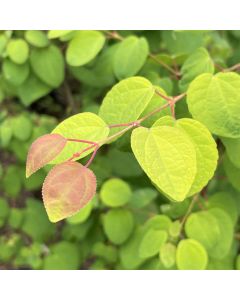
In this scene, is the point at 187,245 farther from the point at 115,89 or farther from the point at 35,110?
the point at 35,110

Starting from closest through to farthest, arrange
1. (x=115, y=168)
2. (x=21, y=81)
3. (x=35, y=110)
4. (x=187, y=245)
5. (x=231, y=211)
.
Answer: (x=187, y=245), (x=231, y=211), (x=21, y=81), (x=115, y=168), (x=35, y=110)

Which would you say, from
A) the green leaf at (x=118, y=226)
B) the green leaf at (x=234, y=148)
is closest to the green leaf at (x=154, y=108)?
the green leaf at (x=234, y=148)

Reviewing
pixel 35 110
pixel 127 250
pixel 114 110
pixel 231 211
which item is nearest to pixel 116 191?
pixel 127 250

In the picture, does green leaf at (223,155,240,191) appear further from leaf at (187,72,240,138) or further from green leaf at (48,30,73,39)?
green leaf at (48,30,73,39)

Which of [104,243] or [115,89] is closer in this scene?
[115,89]

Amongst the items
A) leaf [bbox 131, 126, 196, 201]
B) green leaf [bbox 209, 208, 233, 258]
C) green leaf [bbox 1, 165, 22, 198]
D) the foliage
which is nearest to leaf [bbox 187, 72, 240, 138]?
the foliage

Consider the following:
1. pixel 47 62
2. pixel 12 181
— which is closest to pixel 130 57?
pixel 47 62

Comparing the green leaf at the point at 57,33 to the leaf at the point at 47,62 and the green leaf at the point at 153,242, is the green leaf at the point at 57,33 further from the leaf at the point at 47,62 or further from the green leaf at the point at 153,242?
the green leaf at the point at 153,242

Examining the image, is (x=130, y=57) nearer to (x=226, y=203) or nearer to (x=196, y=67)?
(x=196, y=67)
